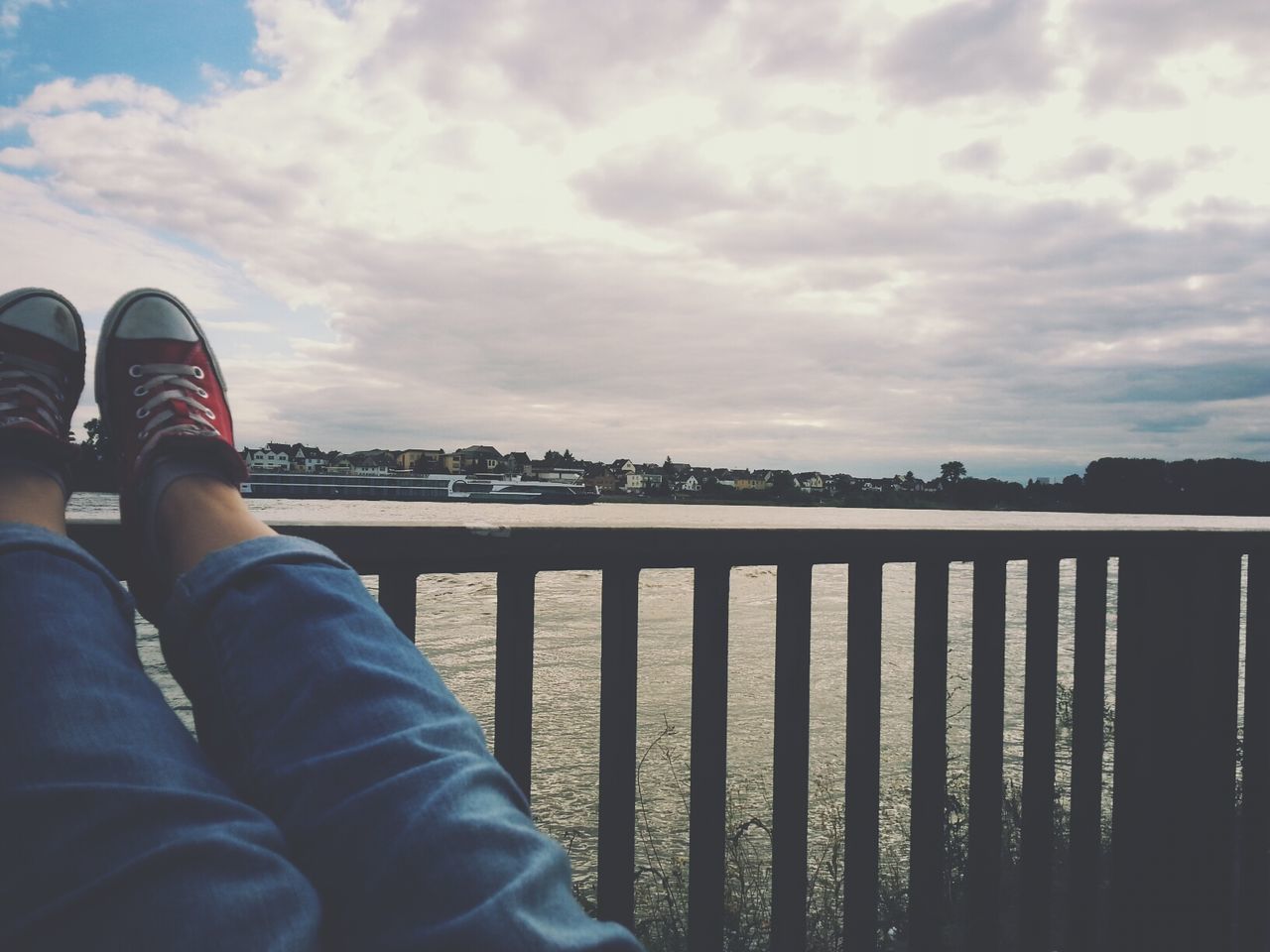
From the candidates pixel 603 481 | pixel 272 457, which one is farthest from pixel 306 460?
pixel 603 481

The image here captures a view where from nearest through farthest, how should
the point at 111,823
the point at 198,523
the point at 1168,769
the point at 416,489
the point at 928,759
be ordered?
the point at 111,823 → the point at 198,523 → the point at 928,759 → the point at 1168,769 → the point at 416,489

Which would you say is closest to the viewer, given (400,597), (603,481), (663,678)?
(400,597)

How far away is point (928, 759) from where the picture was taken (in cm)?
137

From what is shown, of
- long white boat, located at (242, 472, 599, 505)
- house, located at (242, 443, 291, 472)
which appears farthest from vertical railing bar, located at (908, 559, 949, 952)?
house, located at (242, 443, 291, 472)

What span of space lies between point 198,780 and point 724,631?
2.53 feet

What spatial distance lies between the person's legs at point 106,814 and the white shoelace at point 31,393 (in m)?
0.53

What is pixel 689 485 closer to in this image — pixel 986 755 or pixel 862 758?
pixel 986 755

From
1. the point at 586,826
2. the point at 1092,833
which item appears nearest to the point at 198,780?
the point at 1092,833

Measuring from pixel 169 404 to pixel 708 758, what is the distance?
969 millimetres

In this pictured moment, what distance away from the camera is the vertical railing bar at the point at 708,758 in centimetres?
119

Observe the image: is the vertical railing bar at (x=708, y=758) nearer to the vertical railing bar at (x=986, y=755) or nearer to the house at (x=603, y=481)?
the vertical railing bar at (x=986, y=755)

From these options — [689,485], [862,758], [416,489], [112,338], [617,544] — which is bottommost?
[416,489]

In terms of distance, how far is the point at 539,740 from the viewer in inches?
164

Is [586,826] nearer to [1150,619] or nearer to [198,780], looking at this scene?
[1150,619]
